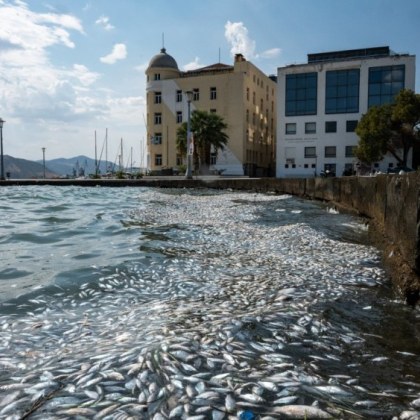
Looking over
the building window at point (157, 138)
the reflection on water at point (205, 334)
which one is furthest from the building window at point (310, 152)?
the reflection on water at point (205, 334)

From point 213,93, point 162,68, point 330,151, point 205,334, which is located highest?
point 162,68

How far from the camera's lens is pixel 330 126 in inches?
2689

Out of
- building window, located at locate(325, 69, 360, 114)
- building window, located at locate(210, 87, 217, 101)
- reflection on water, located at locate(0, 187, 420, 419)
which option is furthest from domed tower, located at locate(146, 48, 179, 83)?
reflection on water, located at locate(0, 187, 420, 419)

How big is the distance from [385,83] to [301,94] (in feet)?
40.6

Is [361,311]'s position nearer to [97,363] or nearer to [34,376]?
[97,363]

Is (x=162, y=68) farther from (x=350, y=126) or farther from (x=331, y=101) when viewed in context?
(x=350, y=126)

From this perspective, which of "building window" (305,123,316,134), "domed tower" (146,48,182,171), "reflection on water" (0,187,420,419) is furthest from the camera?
"domed tower" (146,48,182,171)

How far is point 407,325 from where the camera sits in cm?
432

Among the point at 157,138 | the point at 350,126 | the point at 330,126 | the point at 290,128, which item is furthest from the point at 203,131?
the point at 350,126

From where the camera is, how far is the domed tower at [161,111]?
255 ft

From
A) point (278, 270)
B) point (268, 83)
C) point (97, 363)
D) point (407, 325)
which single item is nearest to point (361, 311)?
point (407, 325)

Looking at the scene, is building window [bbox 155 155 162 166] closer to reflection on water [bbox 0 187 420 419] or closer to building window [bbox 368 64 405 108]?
building window [bbox 368 64 405 108]

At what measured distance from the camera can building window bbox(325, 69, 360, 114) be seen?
6606 cm

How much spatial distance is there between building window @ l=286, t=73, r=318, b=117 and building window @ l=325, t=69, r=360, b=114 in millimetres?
2111
